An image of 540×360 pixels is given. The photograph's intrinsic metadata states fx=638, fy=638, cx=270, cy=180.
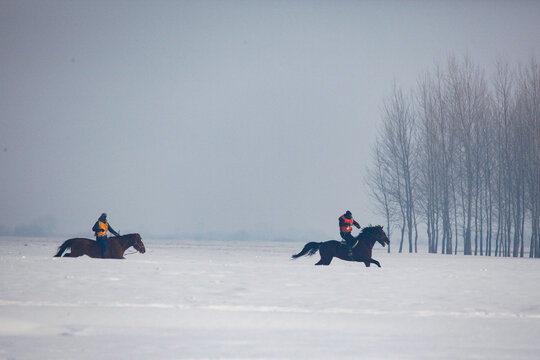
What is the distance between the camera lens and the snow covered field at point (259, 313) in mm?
8852

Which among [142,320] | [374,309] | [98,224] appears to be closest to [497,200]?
[98,224]

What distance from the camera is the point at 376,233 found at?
23250 millimetres

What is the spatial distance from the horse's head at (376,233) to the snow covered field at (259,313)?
8.17 feet

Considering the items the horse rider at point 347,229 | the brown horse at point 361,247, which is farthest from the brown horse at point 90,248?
the horse rider at point 347,229

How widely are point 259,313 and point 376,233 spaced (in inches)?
451

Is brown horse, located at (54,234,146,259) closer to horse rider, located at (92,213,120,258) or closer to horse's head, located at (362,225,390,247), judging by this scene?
horse rider, located at (92,213,120,258)

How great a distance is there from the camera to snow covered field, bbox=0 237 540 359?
885cm

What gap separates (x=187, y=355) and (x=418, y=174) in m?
41.0

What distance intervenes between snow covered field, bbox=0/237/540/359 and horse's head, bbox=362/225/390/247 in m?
2.49

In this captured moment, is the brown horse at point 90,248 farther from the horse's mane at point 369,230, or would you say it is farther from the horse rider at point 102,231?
the horse's mane at point 369,230

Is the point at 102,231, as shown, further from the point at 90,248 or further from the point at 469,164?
the point at 469,164

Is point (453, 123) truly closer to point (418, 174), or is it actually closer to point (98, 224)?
point (418, 174)

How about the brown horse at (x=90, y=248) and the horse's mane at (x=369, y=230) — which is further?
the brown horse at (x=90, y=248)

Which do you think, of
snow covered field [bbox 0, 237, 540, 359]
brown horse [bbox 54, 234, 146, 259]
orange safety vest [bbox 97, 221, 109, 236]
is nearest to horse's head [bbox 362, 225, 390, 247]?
snow covered field [bbox 0, 237, 540, 359]
